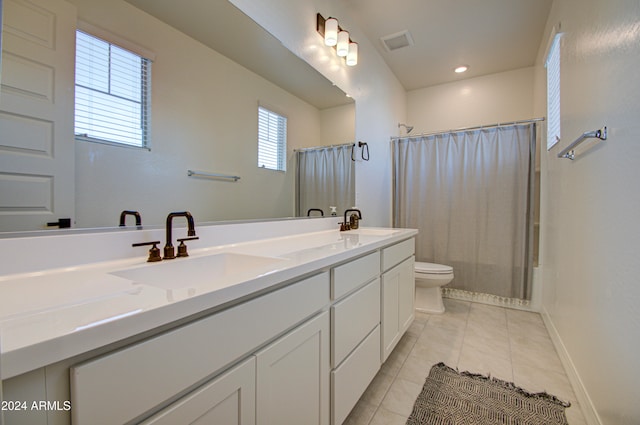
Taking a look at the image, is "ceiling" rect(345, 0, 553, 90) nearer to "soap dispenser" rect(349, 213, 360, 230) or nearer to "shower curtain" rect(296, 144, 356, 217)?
"shower curtain" rect(296, 144, 356, 217)

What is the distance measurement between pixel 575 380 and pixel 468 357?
53 centimetres

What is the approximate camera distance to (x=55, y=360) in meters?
0.38

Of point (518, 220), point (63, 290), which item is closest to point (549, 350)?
point (518, 220)

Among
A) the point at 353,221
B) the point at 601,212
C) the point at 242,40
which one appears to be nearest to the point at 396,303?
the point at 353,221

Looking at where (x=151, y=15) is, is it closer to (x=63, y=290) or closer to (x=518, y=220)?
(x=63, y=290)

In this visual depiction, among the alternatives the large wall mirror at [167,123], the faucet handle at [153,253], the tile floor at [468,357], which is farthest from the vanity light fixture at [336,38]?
the tile floor at [468,357]

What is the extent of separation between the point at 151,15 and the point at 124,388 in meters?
1.15

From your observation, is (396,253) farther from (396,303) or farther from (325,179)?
(325,179)

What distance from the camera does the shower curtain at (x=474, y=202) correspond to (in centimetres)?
268

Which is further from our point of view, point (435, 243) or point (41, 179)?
point (435, 243)

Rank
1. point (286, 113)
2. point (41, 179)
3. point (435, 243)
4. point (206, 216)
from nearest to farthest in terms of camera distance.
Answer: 1. point (41, 179)
2. point (206, 216)
3. point (286, 113)
4. point (435, 243)

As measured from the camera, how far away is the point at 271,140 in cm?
156

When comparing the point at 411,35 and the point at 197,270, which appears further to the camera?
the point at 411,35

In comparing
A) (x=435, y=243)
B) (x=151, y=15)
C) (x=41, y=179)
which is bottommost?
A: (x=435, y=243)
